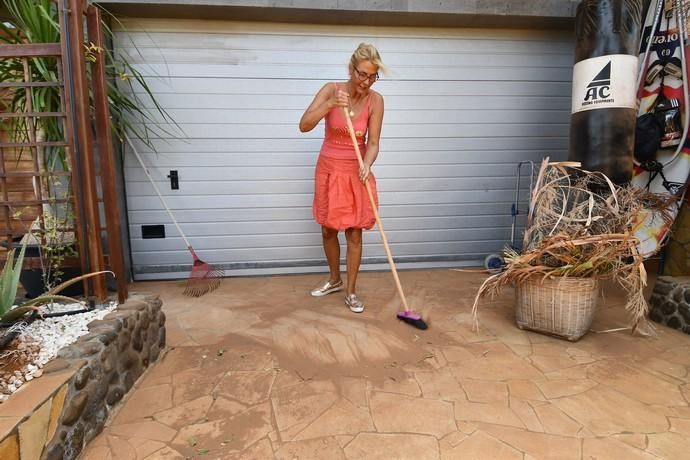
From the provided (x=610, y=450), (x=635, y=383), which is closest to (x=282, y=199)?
(x=635, y=383)

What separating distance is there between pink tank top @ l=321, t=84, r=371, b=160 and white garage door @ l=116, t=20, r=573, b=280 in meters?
0.99

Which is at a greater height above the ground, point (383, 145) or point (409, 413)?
point (383, 145)

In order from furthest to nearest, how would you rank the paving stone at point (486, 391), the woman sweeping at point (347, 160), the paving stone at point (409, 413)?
the woman sweeping at point (347, 160) → the paving stone at point (486, 391) → the paving stone at point (409, 413)

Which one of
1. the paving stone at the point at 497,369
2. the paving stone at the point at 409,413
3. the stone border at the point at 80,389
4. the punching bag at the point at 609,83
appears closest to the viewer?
the stone border at the point at 80,389

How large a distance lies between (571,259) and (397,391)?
1285mm

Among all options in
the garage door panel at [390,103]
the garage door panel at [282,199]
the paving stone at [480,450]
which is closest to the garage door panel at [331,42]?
the garage door panel at [390,103]

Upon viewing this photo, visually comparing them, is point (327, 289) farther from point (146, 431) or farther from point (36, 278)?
point (36, 278)

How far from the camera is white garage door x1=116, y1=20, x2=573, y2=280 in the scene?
3713mm

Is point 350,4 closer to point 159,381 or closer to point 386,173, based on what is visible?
point 386,173

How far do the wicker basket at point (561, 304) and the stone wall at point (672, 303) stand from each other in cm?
64

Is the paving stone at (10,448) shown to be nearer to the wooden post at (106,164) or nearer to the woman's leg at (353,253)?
the wooden post at (106,164)

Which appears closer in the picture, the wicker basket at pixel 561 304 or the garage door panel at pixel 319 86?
the wicker basket at pixel 561 304

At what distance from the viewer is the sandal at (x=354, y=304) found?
9.73ft

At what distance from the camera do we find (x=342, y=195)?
9.59 feet
